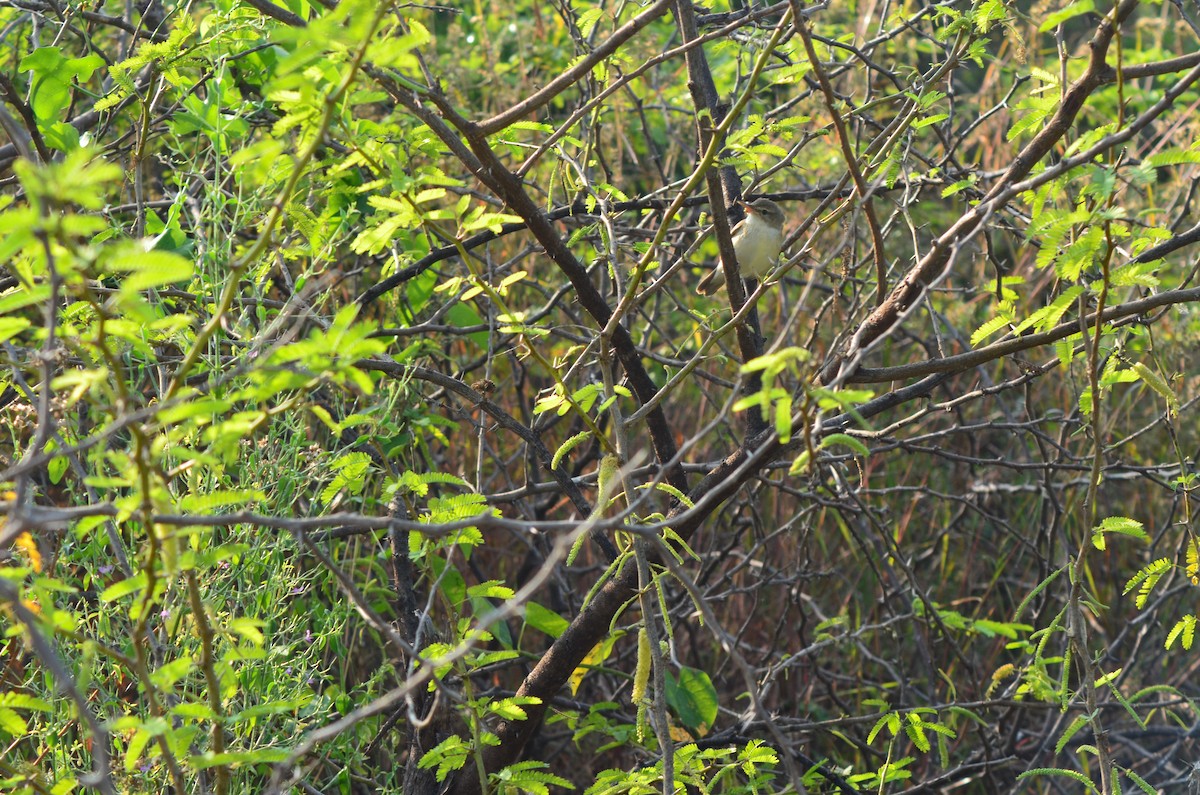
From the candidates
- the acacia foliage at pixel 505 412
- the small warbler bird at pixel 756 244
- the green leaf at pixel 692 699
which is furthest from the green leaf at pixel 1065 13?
the small warbler bird at pixel 756 244

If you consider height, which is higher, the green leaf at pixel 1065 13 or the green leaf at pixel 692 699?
the green leaf at pixel 1065 13

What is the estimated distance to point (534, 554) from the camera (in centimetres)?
348

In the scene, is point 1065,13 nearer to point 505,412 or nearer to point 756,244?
point 505,412

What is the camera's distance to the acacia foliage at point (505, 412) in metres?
1.48

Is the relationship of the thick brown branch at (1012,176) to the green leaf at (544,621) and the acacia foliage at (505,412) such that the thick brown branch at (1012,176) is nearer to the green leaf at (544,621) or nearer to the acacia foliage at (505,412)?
the acacia foliage at (505,412)

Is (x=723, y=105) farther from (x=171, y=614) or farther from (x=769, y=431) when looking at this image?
(x=171, y=614)

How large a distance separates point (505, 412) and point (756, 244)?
47.9 inches

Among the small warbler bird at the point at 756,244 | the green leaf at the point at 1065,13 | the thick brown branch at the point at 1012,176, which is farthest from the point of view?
the small warbler bird at the point at 756,244

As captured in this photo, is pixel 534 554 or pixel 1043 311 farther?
pixel 534 554

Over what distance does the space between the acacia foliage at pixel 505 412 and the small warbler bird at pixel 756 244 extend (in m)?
0.24

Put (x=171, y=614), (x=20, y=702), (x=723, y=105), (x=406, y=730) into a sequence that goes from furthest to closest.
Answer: (x=406, y=730) < (x=723, y=105) < (x=171, y=614) < (x=20, y=702)

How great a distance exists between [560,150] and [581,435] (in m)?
0.66

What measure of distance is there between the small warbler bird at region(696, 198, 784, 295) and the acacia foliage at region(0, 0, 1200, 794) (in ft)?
0.80

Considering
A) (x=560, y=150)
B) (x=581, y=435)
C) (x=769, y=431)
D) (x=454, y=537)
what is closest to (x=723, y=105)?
(x=560, y=150)
